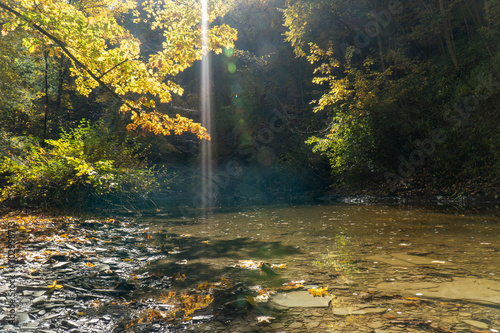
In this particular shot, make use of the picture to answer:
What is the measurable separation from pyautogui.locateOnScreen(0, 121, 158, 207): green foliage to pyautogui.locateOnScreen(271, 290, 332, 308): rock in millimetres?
5713

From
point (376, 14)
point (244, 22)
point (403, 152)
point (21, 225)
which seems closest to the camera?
point (21, 225)

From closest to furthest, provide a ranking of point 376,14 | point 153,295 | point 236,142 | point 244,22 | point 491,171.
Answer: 1. point 153,295
2. point 491,171
3. point 376,14
4. point 236,142
5. point 244,22

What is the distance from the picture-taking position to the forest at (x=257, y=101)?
25.8 ft

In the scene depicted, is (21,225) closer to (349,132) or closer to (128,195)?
(128,195)

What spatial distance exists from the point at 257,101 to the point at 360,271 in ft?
74.0

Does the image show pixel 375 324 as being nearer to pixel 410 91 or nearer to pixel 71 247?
pixel 71 247

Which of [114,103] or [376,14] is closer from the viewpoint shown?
[376,14]

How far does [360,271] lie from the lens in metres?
3.92

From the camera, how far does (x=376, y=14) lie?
17141mm

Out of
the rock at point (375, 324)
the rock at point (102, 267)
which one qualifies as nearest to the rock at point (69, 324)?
the rock at point (102, 267)

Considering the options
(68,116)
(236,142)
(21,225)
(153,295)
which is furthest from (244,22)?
(153,295)

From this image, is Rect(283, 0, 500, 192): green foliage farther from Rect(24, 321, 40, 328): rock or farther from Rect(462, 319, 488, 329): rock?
Rect(24, 321, 40, 328): rock

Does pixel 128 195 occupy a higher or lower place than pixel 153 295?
higher

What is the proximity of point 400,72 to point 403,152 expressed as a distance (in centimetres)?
552
